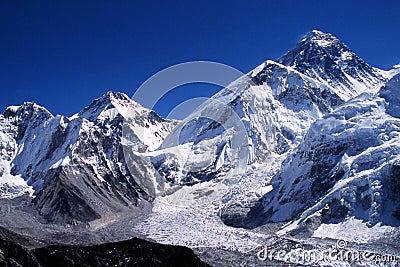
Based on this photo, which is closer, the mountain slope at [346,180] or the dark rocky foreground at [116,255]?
the dark rocky foreground at [116,255]

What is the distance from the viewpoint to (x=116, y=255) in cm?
6206

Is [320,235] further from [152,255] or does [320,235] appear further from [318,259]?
[152,255]

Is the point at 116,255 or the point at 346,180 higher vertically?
the point at 346,180

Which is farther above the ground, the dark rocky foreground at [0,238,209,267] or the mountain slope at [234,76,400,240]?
the mountain slope at [234,76,400,240]

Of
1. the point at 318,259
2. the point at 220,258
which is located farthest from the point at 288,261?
the point at 220,258

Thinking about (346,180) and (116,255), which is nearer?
(116,255)

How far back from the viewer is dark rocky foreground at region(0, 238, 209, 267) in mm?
57094

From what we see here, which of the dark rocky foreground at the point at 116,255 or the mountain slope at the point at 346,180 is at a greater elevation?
the mountain slope at the point at 346,180

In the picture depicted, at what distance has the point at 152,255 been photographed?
6297 centimetres

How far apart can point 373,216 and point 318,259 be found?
31934mm

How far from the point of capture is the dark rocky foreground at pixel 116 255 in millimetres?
57094

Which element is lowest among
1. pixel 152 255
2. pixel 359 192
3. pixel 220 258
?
pixel 152 255

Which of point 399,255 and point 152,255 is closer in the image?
point 152,255

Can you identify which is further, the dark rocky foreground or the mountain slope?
the mountain slope
